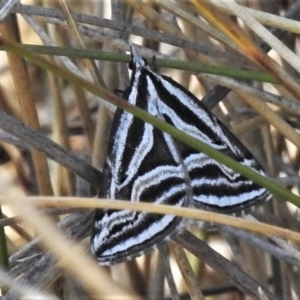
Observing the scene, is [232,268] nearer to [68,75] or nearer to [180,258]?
[180,258]

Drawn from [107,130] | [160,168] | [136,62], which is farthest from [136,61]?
[107,130]

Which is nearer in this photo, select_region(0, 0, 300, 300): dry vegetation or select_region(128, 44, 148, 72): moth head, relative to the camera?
select_region(0, 0, 300, 300): dry vegetation

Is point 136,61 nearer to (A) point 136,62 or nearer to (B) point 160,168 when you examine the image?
(A) point 136,62

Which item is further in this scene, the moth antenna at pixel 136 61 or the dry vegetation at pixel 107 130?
the moth antenna at pixel 136 61

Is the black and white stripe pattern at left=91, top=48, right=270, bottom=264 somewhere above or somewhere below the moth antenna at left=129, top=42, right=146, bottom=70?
below

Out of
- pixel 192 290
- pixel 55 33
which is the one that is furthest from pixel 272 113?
pixel 55 33
